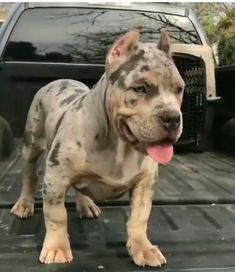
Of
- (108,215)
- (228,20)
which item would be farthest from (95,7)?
(228,20)

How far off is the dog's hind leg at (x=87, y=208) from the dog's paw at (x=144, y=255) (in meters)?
0.48

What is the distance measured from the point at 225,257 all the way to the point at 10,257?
0.77 m

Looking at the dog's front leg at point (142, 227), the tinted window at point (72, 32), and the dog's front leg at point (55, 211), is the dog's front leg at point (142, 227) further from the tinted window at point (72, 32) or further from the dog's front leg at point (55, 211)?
the tinted window at point (72, 32)

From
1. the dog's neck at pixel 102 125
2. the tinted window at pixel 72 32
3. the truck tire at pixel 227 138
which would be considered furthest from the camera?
the truck tire at pixel 227 138

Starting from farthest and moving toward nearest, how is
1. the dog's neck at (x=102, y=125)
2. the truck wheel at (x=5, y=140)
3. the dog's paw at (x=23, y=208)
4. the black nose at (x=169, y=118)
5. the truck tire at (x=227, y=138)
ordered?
the truck tire at (x=227, y=138) < the truck wheel at (x=5, y=140) < the dog's paw at (x=23, y=208) < the dog's neck at (x=102, y=125) < the black nose at (x=169, y=118)

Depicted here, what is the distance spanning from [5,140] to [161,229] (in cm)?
147

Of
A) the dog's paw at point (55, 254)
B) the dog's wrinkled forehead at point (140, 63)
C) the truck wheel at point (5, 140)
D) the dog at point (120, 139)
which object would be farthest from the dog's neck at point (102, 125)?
the truck wheel at point (5, 140)

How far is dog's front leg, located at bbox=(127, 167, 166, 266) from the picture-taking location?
89.6 inches

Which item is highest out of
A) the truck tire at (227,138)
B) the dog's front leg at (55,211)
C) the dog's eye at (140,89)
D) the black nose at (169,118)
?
the dog's eye at (140,89)

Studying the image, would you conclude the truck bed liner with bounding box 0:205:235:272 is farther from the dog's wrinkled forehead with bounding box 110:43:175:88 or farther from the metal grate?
the metal grate

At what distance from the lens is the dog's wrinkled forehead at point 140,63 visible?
2.18 metres

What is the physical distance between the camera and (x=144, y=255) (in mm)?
2289

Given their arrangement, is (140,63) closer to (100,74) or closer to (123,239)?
(123,239)

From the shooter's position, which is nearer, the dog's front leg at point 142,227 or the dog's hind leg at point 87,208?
the dog's front leg at point 142,227
